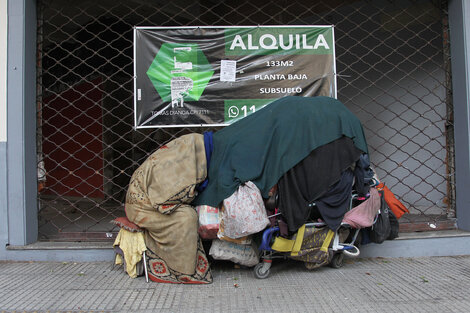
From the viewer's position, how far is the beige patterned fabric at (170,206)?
11.2 ft

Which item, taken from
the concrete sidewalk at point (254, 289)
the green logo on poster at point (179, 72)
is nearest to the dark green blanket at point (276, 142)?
the concrete sidewalk at point (254, 289)

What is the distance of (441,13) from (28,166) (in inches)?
213

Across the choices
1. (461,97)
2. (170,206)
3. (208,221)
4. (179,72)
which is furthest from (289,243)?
(461,97)

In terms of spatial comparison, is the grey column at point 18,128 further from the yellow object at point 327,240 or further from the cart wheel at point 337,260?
the cart wheel at point 337,260

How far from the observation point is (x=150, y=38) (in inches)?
172

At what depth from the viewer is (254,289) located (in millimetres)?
3402

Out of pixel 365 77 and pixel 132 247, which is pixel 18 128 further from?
pixel 365 77

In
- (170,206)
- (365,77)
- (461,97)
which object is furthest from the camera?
(365,77)

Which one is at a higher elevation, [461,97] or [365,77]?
[365,77]

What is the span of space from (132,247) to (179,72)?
6.95 ft

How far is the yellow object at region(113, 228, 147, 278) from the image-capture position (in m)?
3.54

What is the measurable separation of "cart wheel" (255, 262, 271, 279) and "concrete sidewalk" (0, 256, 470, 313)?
55 millimetres

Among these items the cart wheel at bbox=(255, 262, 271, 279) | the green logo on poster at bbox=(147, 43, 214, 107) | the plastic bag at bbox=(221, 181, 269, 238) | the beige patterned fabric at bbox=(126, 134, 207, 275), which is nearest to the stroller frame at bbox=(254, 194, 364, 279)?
the cart wheel at bbox=(255, 262, 271, 279)

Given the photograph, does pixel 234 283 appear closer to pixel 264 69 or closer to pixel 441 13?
pixel 264 69
